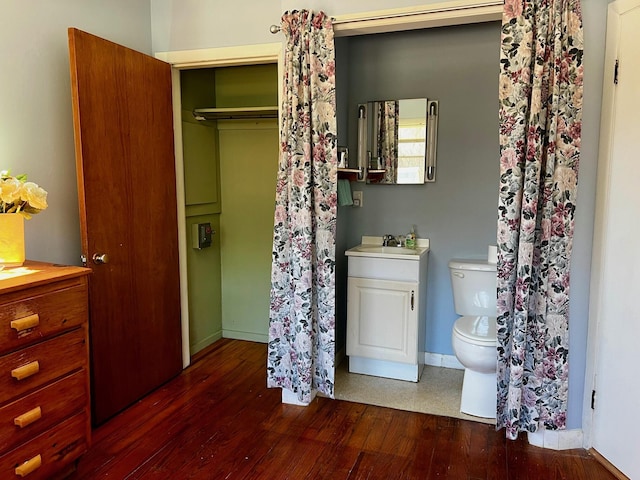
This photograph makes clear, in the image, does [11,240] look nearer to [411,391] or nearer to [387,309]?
[387,309]

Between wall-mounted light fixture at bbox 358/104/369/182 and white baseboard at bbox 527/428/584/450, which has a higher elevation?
wall-mounted light fixture at bbox 358/104/369/182

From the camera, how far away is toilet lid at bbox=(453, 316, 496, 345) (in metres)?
2.46

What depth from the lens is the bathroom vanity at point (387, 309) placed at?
9.44 feet

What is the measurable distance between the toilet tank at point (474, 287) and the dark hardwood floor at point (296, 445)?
0.69 metres

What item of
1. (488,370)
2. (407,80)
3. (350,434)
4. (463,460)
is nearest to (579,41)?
(407,80)

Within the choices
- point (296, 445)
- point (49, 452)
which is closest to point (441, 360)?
point (296, 445)

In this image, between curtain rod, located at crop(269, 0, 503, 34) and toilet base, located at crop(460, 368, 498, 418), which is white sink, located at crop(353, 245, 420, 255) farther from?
curtain rod, located at crop(269, 0, 503, 34)

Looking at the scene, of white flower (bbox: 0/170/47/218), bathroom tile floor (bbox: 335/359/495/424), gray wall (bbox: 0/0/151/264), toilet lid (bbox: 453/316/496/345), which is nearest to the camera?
white flower (bbox: 0/170/47/218)

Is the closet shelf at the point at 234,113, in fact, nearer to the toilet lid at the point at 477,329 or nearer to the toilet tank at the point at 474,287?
the toilet tank at the point at 474,287

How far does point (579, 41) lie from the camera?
196cm

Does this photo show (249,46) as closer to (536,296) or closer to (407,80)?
(407,80)

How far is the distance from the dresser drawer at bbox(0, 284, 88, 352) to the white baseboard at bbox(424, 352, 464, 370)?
2.27 m

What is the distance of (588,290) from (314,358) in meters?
1.42

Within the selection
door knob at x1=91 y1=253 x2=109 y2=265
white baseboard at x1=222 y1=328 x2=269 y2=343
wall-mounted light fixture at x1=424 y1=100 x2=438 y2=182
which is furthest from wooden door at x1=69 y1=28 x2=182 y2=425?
wall-mounted light fixture at x1=424 y1=100 x2=438 y2=182
